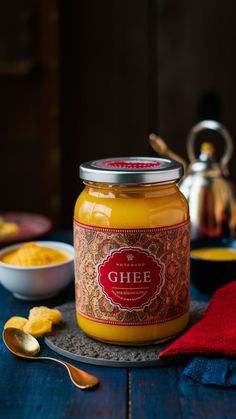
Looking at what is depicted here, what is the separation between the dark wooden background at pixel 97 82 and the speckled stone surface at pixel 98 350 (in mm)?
1902

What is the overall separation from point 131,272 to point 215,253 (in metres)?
0.38

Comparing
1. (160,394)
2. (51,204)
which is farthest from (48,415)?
(51,204)

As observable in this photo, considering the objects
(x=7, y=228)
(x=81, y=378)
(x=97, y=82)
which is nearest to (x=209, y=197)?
(x=7, y=228)

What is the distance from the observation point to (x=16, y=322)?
2.95ft

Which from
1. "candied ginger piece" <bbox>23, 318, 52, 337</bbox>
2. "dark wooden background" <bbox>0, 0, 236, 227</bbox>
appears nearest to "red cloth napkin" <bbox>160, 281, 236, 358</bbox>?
"candied ginger piece" <bbox>23, 318, 52, 337</bbox>

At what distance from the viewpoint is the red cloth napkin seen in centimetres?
79

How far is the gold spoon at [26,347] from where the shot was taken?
773mm

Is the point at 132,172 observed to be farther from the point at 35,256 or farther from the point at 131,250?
the point at 35,256

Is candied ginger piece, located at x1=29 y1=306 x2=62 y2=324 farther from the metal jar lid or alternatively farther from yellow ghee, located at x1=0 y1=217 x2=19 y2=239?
yellow ghee, located at x1=0 y1=217 x2=19 y2=239

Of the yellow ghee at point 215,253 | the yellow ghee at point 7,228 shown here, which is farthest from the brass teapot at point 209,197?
the yellow ghee at point 7,228

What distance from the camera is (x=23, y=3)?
2.66 m

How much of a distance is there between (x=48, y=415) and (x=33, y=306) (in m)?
0.34

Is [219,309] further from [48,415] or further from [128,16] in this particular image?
[128,16]

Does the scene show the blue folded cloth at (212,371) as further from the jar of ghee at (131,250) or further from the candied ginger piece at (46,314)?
the candied ginger piece at (46,314)
